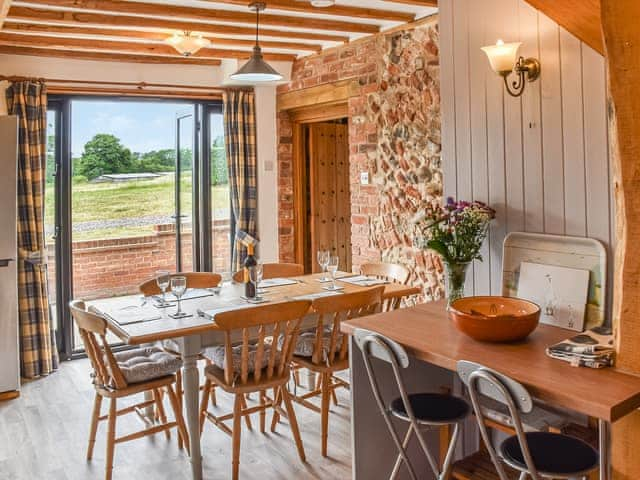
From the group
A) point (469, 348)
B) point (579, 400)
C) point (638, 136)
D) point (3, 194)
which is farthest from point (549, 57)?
point (3, 194)

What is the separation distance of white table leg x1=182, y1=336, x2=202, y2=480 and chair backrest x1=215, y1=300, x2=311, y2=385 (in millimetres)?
162

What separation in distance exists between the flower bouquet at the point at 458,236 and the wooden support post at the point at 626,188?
0.80 metres

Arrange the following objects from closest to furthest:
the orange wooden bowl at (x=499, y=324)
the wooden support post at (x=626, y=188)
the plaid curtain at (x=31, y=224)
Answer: the wooden support post at (x=626, y=188) < the orange wooden bowl at (x=499, y=324) < the plaid curtain at (x=31, y=224)

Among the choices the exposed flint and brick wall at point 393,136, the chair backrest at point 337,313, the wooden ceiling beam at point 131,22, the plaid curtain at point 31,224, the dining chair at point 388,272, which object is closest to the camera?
the chair backrest at point 337,313

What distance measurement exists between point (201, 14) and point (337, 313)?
2144mm

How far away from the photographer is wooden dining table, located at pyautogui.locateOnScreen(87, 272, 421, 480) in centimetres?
294

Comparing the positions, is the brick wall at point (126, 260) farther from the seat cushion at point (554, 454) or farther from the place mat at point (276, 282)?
the seat cushion at point (554, 454)

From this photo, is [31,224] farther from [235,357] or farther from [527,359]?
[527,359]

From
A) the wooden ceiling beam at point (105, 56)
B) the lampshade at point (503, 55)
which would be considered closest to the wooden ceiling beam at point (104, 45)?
the wooden ceiling beam at point (105, 56)

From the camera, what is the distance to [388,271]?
13.9 feet

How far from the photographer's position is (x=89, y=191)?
525cm

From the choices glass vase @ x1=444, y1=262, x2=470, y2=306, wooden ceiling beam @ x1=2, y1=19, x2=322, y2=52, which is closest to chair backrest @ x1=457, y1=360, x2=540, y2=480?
glass vase @ x1=444, y1=262, x2=470, y2=306

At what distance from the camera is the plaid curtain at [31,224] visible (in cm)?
465

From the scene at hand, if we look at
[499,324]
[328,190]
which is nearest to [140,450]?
[499,324]
